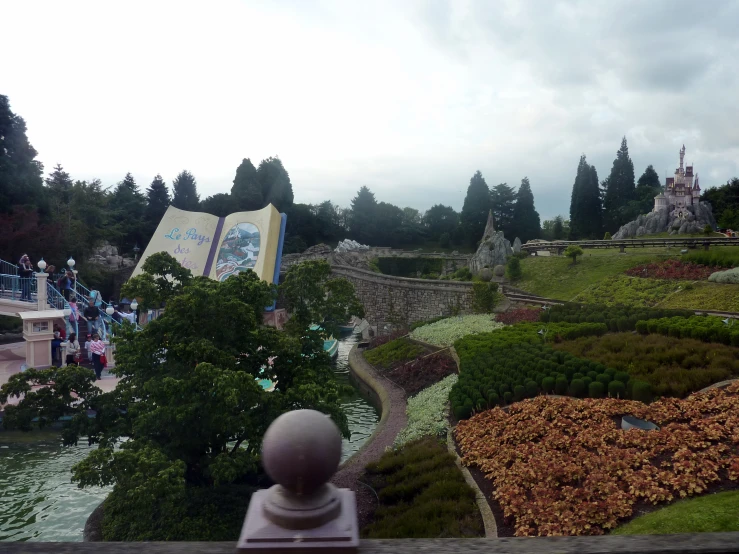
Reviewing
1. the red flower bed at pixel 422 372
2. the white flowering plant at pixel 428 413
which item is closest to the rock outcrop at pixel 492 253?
the red flower bed at pixel 422 372

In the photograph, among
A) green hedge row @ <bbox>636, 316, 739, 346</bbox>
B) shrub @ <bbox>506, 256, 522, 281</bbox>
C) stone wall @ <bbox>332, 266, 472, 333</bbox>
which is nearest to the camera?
green hedge row @ <bbox>636, 316, 739, 346</bbox>

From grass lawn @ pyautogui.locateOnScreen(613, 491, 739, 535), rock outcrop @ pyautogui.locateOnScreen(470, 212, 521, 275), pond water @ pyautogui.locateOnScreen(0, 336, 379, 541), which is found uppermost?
rock outcrop @ pyautogui.locateOnScreen(470, 212, 521, 275)

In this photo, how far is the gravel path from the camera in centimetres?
852

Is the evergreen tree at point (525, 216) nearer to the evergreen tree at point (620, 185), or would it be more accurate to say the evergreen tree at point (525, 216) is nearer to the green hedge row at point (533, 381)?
the evergreen tree at point (620, 185)

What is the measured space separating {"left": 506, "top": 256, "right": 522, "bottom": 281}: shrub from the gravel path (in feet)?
38.8

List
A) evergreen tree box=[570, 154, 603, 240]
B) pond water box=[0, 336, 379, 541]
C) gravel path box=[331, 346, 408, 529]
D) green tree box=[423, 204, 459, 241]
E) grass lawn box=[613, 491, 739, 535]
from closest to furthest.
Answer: grass lawn box=[613, 491, 739, 535], gravel path box=[331, 346, 408, 529], pond water box=[0, 336, 379, 541], evergreen tree box=[570, 154, 603, 240], green tree box=[423, 204, 459, 241]

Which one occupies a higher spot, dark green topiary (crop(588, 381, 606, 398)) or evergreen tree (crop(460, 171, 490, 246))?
evergreen tree (crop(460, 171, 490, 246))

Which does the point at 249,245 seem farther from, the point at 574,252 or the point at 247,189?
the point at 247,189

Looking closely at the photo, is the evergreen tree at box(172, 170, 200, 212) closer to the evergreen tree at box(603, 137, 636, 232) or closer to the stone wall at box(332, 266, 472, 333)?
the stone wall at box(332, 266, 472, 333)

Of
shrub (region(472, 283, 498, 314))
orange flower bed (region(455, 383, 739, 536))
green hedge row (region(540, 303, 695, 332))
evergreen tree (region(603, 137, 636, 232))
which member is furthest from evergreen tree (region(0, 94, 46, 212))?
evergreen tree (region(603, 137, 636, 232))

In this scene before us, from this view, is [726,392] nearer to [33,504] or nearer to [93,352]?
[33,504]

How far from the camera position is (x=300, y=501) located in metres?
1.79

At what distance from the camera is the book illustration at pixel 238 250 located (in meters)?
27.7

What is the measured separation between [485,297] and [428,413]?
12.0 metres
